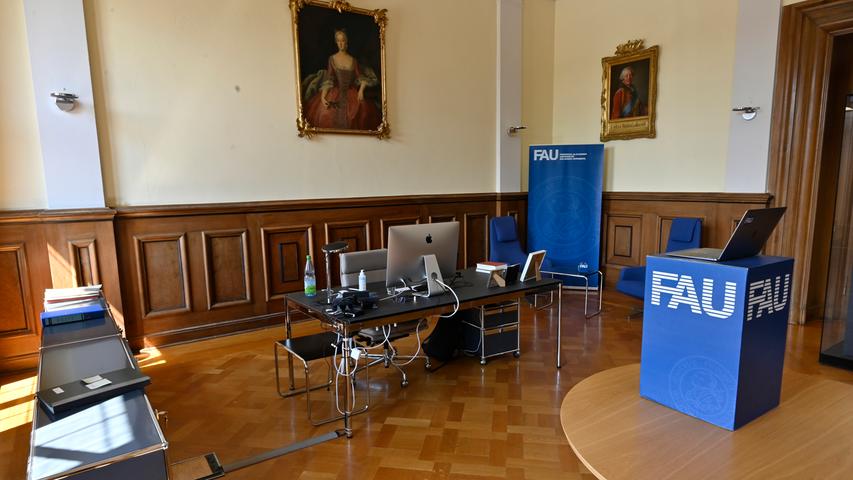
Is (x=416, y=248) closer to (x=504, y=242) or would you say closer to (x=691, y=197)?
(x=504, y=242)

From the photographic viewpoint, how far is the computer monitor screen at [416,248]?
9.61 feet

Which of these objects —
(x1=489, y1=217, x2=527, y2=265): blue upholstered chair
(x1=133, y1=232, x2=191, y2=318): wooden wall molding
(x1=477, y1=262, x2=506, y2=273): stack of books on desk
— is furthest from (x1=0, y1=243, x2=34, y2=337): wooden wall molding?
(x1=489, y1=217, x2=527, y2=265): blue upholstered chair

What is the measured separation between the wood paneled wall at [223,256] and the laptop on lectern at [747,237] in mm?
3854

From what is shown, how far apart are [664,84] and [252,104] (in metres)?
4.50

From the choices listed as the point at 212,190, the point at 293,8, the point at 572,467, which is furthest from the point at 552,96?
the point at 572,467

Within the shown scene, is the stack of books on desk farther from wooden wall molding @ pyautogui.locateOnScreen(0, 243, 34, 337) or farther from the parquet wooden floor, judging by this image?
wooden wall molding @ pyautogui.locateOnScreen(0, 243, 34, 337)

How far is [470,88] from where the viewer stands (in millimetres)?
5840

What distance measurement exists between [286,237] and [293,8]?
2.18m

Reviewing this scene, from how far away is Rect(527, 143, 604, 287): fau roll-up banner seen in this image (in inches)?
228

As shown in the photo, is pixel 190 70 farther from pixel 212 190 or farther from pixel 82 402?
pixel 82 402

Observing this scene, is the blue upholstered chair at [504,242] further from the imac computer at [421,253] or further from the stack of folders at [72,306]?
the stack of folders at [72,306]

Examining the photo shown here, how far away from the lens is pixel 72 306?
9.45 feet

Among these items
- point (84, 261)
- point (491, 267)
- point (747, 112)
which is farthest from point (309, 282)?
point (747, 112)

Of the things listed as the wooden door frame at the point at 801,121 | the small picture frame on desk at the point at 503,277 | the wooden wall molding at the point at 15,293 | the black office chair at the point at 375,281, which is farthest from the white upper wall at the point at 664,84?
the wooden wall molding at the point at 15,293
